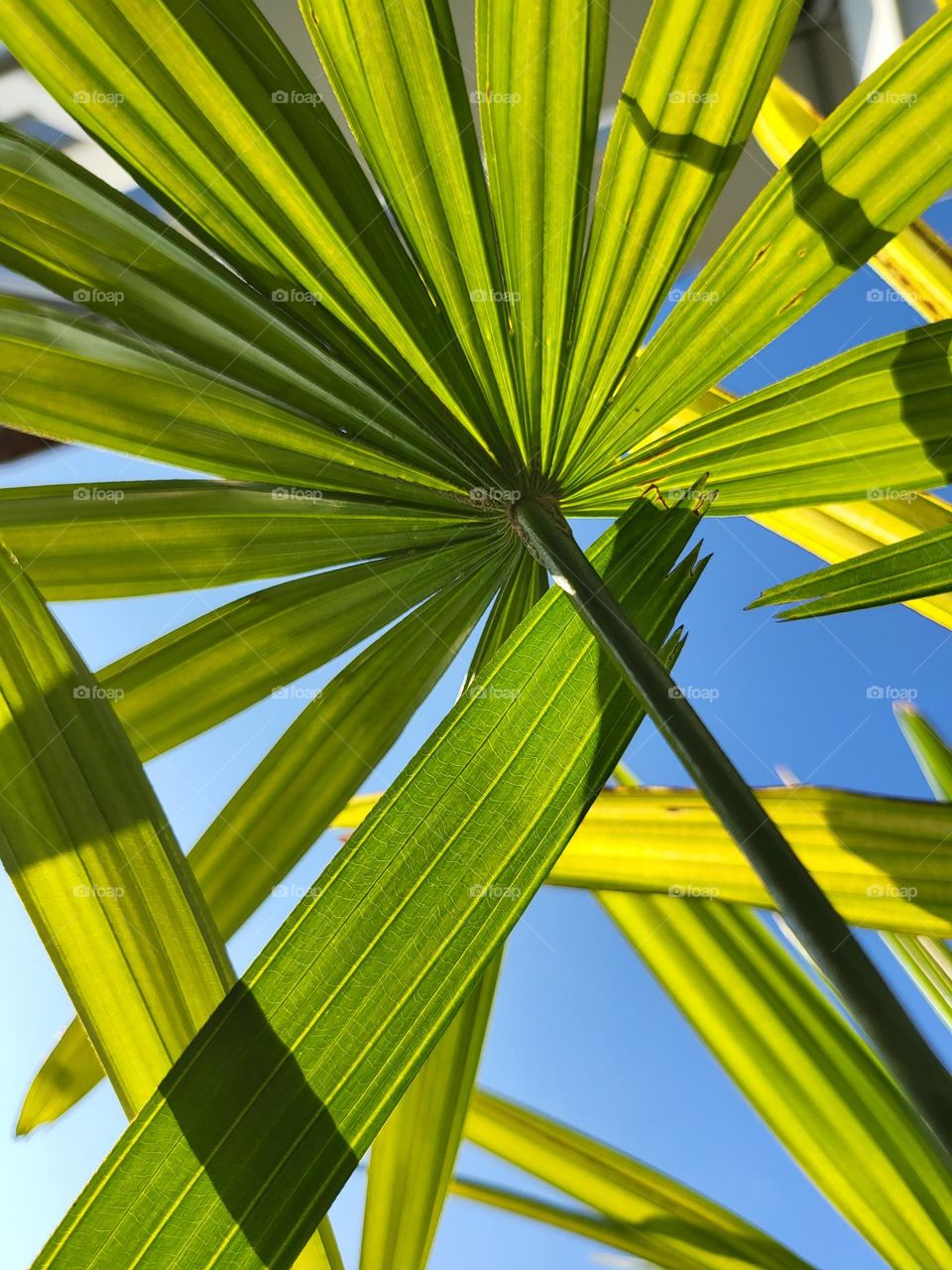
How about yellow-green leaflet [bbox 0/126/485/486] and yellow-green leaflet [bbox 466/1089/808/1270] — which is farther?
yellow-green leaflet [bbox 466/1089/808/1270]

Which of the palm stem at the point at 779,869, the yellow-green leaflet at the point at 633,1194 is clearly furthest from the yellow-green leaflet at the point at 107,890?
the yellow-green leaflet at the point at 633,1194

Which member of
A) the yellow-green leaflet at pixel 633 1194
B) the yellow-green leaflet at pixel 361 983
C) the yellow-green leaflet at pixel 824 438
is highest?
the yellow-green leaflet at pixel 824 438

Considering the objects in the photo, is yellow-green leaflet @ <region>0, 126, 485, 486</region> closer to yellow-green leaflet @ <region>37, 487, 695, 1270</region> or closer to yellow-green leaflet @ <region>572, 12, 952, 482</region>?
yellow-green leaflet @ <region>572, 12, 952, 482</region>

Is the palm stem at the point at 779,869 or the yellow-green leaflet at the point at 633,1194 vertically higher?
the yellow-green leaflet at the point at 633,1194

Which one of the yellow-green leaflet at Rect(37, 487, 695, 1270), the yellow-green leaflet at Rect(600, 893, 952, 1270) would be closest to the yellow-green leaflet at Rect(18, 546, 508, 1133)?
the yellow-green leaflet at Rect(600, 893, 952, 1270)

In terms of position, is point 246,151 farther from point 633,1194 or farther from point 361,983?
point 633,1194

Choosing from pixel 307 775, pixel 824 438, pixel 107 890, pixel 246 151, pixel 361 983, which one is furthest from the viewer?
pixel 307 775

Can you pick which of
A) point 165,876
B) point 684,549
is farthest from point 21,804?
point 684,549

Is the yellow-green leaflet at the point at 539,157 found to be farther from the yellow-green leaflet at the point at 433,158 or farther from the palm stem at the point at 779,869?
the palm stem at the point at 779,869

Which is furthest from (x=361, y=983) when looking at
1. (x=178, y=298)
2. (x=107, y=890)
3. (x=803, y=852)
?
(x=178, y=298)
